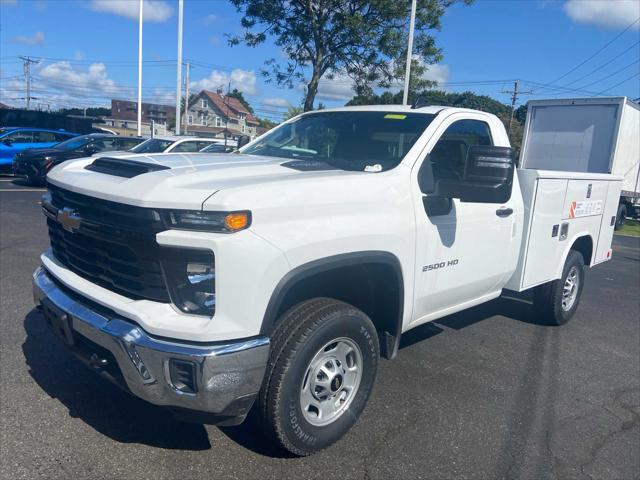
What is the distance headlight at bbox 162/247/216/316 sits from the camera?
2.51 meters

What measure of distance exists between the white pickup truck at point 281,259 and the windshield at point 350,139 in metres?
0.02

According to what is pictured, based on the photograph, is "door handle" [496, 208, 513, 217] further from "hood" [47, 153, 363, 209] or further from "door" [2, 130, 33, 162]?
"door" [2, 130, 33, 162]

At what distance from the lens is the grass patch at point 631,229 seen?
1780 centimetres

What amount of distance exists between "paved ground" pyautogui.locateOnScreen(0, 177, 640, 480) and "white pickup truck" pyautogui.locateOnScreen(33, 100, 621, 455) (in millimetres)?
360

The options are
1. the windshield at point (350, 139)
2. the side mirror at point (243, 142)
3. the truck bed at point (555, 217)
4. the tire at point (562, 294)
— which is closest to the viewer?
the windshield at point (350, 139)

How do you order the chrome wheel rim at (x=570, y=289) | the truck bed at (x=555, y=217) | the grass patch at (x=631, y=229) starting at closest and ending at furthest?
the truck bed at (x=555, y=217), the chrome wheel rim at (x=570, y=289), the grass patch at (x=631, y=229)

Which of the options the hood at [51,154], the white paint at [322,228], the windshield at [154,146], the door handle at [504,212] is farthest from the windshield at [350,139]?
the hood at [51,154]

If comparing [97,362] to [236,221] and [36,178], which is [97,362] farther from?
[36,178]

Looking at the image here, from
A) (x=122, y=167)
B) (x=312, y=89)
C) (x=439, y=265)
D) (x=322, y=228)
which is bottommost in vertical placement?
(x=439, y=265)

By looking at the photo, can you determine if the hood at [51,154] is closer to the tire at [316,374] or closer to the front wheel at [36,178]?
the front wheel at [36,178]

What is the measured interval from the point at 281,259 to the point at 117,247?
834 millimetres

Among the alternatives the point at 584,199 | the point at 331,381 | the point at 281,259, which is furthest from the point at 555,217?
the point at 281,259

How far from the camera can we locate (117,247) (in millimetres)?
2742

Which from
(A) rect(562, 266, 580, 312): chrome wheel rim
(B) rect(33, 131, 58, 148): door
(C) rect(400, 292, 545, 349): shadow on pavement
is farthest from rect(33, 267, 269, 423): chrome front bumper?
(B) rect(33, 131, 58, 148): door
